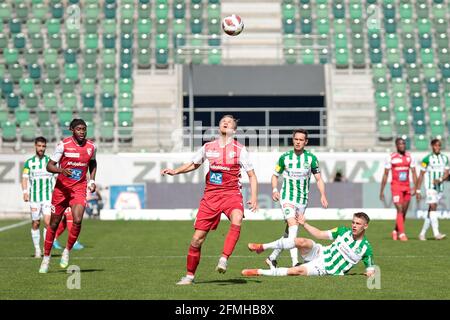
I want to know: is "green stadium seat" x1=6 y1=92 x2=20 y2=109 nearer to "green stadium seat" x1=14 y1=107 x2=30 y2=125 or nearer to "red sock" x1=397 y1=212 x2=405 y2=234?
"green stadium seat" x1=14 y1=107 x2=30 y2=125

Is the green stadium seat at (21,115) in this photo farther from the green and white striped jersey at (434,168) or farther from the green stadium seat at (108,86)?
the green and white striped jersey at (434,168)

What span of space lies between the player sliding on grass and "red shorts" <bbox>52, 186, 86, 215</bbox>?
2.69m

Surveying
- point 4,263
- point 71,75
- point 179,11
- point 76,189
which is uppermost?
point 179,11


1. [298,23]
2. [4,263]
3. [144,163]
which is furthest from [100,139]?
[4,263]

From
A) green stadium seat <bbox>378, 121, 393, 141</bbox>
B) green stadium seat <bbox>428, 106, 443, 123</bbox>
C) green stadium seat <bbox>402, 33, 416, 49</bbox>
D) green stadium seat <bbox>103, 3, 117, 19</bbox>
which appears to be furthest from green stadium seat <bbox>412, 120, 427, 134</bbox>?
green stadium seat <bbox>103, 3, 117, 19</bbox>

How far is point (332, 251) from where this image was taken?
12.7 meters

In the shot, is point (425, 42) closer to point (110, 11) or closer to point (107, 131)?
point (110, 11)

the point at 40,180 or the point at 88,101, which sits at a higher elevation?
the point at 88,101

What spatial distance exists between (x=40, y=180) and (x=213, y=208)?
7.34 m

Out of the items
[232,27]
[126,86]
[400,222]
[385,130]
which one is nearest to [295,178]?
[232,27]

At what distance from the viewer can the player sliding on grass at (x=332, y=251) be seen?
12.3 metres

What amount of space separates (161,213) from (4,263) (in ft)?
59.1

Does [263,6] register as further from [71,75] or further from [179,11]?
[71,75]

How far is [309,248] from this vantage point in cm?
1274
